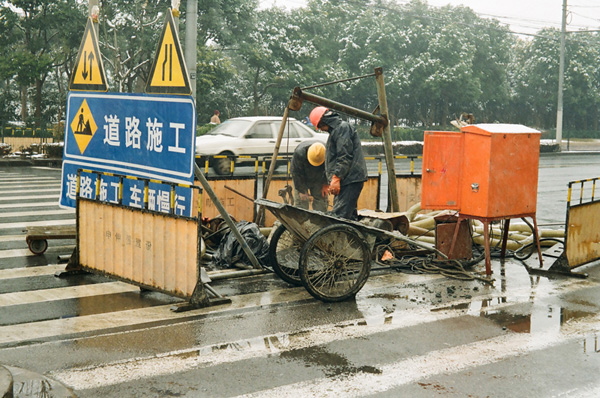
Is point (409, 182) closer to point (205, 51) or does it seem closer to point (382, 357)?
point (382, 357)

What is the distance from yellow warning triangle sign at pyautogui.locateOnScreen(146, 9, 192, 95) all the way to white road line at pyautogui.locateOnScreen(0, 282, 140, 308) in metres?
2.06

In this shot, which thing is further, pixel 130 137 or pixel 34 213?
pixel 34 213

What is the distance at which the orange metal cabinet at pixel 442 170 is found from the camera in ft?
27.2

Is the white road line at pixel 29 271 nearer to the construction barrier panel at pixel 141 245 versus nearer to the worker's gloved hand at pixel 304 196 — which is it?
the construction barrier panel at pixel 141 245

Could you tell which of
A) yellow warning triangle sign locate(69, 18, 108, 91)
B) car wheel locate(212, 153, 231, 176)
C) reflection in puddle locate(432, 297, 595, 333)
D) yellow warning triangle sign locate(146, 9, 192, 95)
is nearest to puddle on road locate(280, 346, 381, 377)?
reflection in puddle locate(432, 297, 595, 333)

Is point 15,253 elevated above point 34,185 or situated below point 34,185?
below

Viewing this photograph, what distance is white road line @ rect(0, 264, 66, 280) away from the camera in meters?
7.66

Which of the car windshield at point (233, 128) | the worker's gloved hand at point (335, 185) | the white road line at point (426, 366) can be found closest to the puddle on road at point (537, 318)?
the white road line at point (426, 366)

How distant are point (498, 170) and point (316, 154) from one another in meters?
2.16

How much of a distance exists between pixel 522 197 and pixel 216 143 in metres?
12.0

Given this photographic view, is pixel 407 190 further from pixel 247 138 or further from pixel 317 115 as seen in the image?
pixel 247 138

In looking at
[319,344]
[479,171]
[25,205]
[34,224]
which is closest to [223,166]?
[25,205]

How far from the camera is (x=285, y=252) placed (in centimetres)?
758

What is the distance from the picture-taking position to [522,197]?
8375 mm
